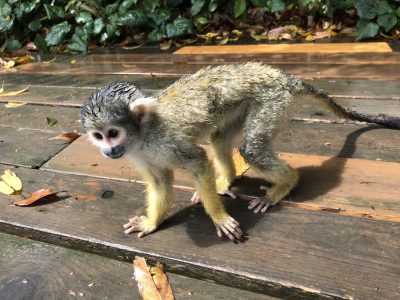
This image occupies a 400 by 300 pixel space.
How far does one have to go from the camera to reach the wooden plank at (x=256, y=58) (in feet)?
11.6

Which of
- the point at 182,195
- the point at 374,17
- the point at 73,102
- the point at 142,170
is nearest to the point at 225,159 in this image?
the point at 182,195

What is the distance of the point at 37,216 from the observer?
2104 mm

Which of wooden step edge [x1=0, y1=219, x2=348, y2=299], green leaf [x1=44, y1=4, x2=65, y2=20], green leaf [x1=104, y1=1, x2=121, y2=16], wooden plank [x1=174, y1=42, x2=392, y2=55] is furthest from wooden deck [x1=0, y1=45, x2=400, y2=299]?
green leaf [x1=44, y1=4, x2=65, y2=20]

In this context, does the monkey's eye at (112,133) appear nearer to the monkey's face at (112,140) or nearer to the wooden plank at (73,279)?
the monkey's face at (112,140)

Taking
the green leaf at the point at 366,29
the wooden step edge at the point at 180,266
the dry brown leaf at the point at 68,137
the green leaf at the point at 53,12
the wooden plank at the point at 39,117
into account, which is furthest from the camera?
the green leaf at the point at 53,12

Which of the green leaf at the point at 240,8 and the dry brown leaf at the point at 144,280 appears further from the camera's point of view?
the green leaf at the point at 240,8

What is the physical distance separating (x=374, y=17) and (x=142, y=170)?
10.8 ft

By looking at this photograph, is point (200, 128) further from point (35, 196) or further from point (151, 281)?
point (35, 196)

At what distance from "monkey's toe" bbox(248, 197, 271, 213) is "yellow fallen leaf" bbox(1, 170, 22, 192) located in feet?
4.29

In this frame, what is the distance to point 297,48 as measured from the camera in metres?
4.05

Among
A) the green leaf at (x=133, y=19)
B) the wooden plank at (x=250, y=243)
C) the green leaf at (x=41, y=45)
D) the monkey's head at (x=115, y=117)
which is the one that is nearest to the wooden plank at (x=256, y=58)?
the green leaf at (x=133, y=19)

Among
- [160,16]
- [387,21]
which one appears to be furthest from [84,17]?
[387,21]

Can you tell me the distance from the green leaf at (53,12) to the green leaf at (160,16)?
1358 millimetres

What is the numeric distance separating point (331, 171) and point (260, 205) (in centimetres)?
48
